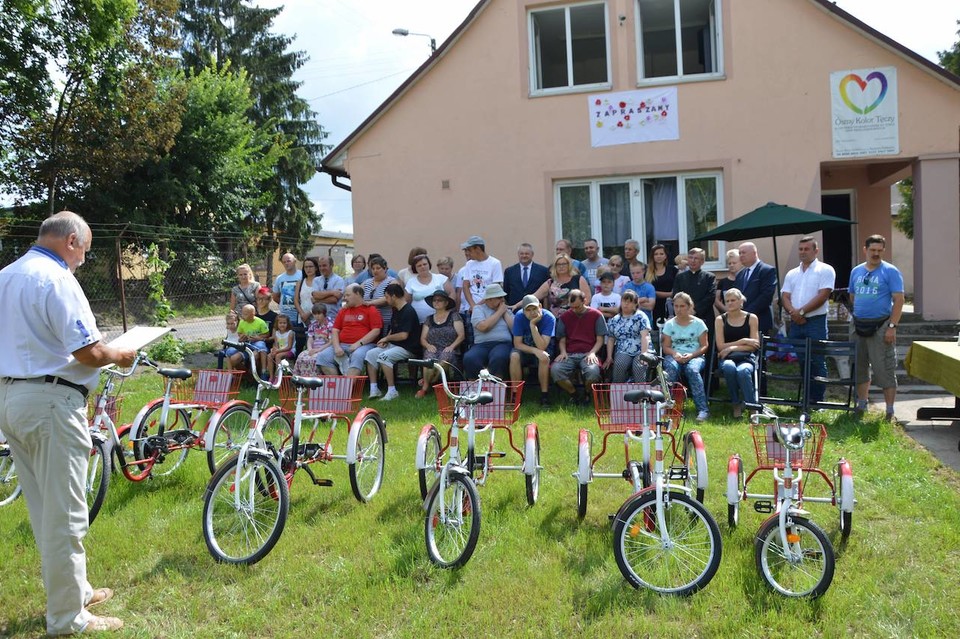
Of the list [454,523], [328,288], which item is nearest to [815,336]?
[454,523]

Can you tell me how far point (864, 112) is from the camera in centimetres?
1117

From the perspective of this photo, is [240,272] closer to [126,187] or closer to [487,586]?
[487,586]

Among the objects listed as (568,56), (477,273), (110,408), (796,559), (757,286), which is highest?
(568,56)

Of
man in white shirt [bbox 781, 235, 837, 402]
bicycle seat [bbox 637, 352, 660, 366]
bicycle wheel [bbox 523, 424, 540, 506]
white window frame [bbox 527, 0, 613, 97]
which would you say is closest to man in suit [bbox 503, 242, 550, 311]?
man in white shirt [bbox 781, 235, 837, 402]

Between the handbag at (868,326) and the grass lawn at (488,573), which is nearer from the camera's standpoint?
the grass lawn at (488,573)

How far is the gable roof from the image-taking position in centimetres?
1091

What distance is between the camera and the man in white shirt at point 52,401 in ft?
11.8

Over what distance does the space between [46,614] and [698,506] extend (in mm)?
3444

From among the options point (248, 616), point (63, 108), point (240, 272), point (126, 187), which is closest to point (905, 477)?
point (248, 616)

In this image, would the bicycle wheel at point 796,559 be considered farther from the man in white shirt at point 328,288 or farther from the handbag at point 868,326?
the man in white shirt at point 328,288

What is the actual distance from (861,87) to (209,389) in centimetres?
1027

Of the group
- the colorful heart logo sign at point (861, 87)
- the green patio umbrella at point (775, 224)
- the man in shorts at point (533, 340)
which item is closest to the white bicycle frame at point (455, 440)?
the man in shorts at point (533, 340)

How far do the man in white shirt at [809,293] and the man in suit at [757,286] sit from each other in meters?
0.25

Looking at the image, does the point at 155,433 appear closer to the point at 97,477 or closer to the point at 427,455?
the point at 97,477
